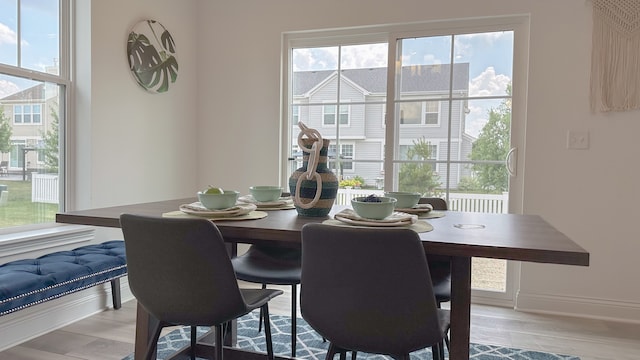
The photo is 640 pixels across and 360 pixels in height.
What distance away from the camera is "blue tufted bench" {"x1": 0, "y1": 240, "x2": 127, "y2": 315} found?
6.32ft

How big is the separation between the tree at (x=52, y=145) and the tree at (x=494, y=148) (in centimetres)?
265

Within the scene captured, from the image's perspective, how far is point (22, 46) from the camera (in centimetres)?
256

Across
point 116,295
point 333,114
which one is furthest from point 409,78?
point 116,295

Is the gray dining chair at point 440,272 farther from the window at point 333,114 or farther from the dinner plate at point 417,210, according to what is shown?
the window at point 333,114

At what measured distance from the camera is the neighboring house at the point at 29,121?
2.54 meters

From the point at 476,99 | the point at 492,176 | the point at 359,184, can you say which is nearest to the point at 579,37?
the point at 476,99

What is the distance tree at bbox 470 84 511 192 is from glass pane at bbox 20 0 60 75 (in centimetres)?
271

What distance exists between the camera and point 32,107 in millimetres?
2637

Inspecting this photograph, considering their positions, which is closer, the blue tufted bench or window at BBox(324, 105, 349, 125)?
the blue tufted bench

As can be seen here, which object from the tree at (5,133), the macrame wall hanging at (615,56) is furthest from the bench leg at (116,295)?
the macrame wall hanging at (615,56)

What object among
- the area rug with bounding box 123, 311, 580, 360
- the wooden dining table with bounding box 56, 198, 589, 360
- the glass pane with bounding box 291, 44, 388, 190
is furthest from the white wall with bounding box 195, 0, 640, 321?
the wooden dining table with bounding box 56, 198, 589, 360

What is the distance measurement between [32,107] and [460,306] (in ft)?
8.30

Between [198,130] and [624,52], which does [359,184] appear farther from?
[624,52]

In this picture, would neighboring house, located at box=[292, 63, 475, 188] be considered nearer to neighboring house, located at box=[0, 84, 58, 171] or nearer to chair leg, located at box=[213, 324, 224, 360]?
neighboring house, located at box=[0, 84, 58, 171]
